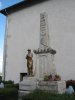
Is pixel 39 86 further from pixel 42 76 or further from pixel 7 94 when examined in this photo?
pixel 7 94

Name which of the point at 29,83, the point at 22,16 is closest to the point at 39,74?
the point at 29,83

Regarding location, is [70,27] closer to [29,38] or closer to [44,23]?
[44,23]

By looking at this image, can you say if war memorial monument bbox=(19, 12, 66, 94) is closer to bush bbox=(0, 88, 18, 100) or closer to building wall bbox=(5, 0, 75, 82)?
bush bbox=(0, 88, 18, 100)

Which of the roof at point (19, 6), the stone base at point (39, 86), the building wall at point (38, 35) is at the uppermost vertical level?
the roof at point (19, 6)

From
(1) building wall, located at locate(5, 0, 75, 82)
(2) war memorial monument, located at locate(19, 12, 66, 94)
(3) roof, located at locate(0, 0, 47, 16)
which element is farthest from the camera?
(3) roof, located at locate(0, 0, 47, 16)

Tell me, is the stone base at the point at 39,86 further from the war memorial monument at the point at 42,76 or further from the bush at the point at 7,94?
the bush at the point at 7,94

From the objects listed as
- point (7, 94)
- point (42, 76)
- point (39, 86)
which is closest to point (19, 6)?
point (42, 76)

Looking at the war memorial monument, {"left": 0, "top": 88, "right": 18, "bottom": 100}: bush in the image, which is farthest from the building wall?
{"left": 0, "top": 88, "right": 18, "bottom": 100}: bush

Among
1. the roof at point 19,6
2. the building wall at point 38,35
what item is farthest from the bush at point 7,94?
the roof at point 19,6

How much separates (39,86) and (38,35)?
19.8 feet

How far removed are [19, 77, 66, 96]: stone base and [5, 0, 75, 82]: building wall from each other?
371 centimetres

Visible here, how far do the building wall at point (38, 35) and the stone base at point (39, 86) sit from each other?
3.71 meters

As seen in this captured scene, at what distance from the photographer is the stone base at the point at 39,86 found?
8.25m

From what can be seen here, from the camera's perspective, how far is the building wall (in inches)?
495
